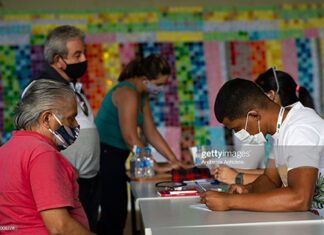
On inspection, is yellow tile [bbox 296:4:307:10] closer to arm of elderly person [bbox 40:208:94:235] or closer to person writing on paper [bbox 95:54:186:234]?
person writing on paper [bbox 95:54:186:234]

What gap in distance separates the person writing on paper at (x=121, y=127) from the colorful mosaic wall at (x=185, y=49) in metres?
1.44

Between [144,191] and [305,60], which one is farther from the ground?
[305,60]

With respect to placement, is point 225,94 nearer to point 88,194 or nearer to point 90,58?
point 88,194

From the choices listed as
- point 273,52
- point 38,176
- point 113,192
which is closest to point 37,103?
point 38,176

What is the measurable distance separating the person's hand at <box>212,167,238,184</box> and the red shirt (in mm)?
1167

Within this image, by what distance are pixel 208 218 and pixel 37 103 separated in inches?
27.7

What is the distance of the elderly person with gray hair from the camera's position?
1.25m

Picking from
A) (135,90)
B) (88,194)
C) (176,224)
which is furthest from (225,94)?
(135,90)

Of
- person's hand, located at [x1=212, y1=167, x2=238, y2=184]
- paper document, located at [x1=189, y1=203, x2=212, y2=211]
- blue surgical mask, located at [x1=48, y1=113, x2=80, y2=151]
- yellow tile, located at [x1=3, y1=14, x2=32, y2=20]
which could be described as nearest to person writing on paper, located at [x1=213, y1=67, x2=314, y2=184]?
person's hand, located at [x1=212, y1=167, x2=238, y2=184]

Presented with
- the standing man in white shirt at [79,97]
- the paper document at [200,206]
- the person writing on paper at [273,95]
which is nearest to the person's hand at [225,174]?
the person writing on paper at [273,95]

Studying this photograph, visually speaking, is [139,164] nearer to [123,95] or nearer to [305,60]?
[123,95]

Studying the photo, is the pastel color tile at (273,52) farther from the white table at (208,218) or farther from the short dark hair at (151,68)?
the white table at (208,218)

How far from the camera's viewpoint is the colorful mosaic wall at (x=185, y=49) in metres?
4.52

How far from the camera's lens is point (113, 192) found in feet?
9.76
